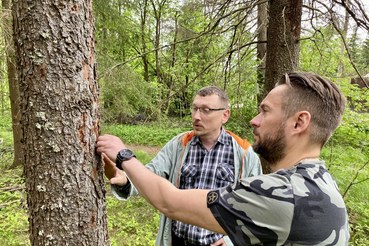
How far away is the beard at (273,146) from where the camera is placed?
118 cm

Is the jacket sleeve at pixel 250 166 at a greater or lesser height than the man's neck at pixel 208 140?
lesser

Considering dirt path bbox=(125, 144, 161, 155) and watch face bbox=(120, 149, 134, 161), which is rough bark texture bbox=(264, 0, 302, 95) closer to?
watch face bbox=(120, 149, 134, 161)

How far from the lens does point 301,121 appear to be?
1.13 m

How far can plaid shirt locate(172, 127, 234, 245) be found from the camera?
185cm

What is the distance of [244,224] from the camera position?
0.94 meters

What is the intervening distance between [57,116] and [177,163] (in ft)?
3.76

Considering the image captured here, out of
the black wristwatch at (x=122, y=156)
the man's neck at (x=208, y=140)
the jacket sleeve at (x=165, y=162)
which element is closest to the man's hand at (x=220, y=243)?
the jacket sleeve at (x=165, y=162)

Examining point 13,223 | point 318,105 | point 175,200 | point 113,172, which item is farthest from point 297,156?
point 13,223

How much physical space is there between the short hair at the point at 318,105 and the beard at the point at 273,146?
11 cm

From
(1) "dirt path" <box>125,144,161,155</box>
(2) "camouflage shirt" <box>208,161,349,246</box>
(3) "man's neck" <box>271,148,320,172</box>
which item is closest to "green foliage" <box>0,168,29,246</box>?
(2) "camouflage shirt" <box>208,161,349,246</box>

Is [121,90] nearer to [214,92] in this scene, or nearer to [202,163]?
[214,92]

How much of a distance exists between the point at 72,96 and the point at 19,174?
5.63 meters

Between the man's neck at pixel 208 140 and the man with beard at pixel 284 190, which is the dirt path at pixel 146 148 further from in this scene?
the man with beard at pixel 284 190

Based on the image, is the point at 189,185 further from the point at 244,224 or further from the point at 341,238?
the point at 341,238
